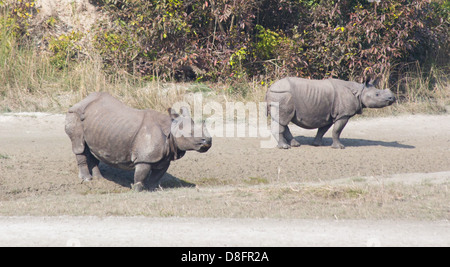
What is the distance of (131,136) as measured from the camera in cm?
866

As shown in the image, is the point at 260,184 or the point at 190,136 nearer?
the point at 190,136

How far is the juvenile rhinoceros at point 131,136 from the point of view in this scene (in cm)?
851

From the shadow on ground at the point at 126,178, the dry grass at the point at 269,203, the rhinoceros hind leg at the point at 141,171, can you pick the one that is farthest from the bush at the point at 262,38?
the dry grass at the point at 269,203

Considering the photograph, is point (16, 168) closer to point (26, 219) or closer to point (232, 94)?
point (26, 219)

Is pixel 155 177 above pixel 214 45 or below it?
below

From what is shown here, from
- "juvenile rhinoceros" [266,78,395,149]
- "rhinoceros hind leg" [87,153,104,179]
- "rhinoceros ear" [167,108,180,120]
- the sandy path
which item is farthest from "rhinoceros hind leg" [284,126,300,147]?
the sandy path

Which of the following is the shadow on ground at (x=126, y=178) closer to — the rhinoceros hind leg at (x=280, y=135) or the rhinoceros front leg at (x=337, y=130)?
the rhinoceros hind leg at (x=280, y=135)

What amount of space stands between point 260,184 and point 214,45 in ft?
23.7

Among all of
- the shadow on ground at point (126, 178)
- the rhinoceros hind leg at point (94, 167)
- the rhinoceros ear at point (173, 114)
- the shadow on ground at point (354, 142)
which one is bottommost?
the shadow on ground at point (354, 142)

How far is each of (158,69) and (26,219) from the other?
30.8 ft

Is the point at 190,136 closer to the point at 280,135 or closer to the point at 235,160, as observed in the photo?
the point at 235,160

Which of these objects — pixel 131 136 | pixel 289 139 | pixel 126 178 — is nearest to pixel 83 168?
pixel 126 178

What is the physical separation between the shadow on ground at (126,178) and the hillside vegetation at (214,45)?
190 inches

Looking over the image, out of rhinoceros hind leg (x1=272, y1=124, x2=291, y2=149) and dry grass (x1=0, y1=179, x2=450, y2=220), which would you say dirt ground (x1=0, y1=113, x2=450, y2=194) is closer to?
rhinoceros hind leg (x1=272, y1=124, x2=291, y2=149)
